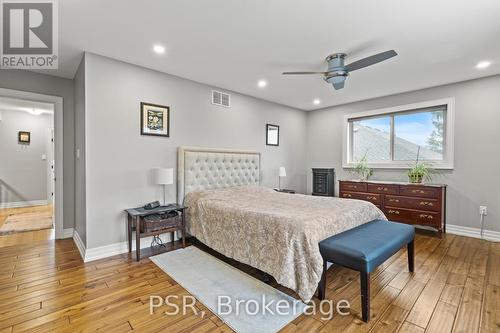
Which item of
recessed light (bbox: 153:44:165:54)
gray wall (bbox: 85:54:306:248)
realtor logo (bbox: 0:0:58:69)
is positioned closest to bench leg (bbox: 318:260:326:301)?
gray wall (bbox: 85:54:306:248)

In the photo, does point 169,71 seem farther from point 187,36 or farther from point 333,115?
point 333,115

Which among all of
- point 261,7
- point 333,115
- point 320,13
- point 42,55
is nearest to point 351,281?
point 320,13

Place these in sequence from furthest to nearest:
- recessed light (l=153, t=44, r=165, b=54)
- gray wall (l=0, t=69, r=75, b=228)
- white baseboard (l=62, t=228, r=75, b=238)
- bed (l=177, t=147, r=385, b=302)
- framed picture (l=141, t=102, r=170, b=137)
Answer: white baseboard (l=62, t=228, r=75, b=238) < gray wall (l=0, t=69, r=75, b=228) < framed picture (l=141, t=102, r=170, b=137) < recessed light (l=153, t=44, r=165, b=54) < bed (l=177, t=147, r=385, b=302)

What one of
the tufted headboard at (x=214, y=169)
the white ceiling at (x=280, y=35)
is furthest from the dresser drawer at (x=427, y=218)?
the tufted headboard at (x=214, y=169)

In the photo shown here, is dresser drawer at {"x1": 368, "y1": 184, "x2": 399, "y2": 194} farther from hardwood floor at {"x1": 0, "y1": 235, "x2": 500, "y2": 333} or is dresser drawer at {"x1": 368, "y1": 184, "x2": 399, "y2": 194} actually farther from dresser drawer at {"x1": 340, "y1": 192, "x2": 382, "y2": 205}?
hardwood floor at {"x1": 0, "y1": 235, "x2": 500, "y2": 333}

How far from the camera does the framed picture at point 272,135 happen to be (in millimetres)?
5301

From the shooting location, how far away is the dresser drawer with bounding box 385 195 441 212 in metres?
3.91

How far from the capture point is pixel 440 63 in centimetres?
328

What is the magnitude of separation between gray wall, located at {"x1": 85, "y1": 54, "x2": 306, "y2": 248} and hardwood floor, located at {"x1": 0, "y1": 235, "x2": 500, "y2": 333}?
0.66 m

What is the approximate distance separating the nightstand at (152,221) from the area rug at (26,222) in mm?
2575

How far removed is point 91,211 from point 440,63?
5.18 metres

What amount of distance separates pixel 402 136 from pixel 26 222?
791 cm

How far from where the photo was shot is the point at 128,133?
3305mm

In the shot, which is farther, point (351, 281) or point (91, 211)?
point (91, 211)
